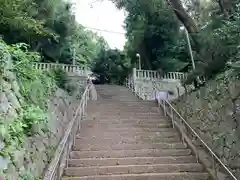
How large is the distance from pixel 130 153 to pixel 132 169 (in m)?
0.59

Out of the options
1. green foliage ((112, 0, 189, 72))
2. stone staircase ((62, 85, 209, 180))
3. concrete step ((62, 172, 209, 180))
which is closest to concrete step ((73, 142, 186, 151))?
stone staircase ((62, 85, 209, 180))

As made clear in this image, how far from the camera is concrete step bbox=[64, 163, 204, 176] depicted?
4.22m

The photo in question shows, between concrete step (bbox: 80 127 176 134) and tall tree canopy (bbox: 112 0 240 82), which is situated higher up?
tall tree canopy (bbox: 112 0 240 82)

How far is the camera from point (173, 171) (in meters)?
4.39

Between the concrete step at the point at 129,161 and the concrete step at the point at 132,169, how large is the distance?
199mm

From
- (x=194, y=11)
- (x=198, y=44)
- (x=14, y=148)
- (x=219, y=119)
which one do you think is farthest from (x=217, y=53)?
(x=194, y=11)

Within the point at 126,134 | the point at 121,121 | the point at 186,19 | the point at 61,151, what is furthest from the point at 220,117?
the point at 186,19

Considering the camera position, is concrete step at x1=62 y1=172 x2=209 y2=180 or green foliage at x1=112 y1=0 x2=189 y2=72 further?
green foliage at x1=112 y1=0 x2=189 y2=72

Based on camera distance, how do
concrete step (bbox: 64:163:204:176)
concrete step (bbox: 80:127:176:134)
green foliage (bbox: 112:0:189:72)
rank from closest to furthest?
concrete step (bbox: 64:163:204:176)
concrete step (bbox: 80:127:176:134)
green foliage (bbox: 112:0:189:72)

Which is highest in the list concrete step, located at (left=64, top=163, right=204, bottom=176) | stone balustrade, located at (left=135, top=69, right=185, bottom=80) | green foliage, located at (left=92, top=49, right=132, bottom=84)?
green foliage, located at (left=92, top=49, right=132, bottom=84)

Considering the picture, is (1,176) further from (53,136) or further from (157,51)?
(157,51)

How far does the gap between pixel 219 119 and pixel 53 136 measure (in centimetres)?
306

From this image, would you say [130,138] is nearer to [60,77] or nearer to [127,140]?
[127,140]

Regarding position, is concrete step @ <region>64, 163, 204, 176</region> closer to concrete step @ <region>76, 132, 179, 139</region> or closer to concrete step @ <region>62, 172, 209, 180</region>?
concrete step @ <region>62, 172, 209, 180</region>
